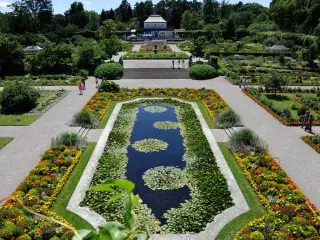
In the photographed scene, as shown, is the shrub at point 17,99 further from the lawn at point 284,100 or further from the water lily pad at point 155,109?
the lawn at point 284,100

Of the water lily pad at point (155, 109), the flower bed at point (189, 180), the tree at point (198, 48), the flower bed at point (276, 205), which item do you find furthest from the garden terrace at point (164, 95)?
the tree at point (198, 48)

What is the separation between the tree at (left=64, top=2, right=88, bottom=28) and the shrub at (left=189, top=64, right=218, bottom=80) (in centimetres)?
6292

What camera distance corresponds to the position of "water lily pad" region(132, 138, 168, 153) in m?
19.7

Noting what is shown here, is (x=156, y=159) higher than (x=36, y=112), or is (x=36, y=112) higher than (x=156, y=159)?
(x=36, y=112)

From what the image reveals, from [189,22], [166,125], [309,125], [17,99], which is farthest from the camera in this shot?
[189,22]

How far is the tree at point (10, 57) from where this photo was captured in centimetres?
3981

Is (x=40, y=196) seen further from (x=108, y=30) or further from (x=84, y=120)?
(x=108, y=30)

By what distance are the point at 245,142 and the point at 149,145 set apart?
5.29 meters

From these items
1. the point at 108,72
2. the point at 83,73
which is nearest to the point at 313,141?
the point at 108,72

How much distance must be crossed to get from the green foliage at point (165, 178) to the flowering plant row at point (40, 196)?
3658 millimetres

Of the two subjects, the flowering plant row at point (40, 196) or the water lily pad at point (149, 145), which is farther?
the water lily pad at point (149, 145)

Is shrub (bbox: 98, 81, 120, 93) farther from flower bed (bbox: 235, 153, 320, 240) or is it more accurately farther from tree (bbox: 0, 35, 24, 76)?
flower bed (bbox: 235, 153, 320, 240)

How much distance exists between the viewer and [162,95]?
3114cm

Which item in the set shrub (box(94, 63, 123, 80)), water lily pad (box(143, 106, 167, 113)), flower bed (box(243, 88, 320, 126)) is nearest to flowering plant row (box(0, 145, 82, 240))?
water lily pad (box(143, 106, 167, 113))
